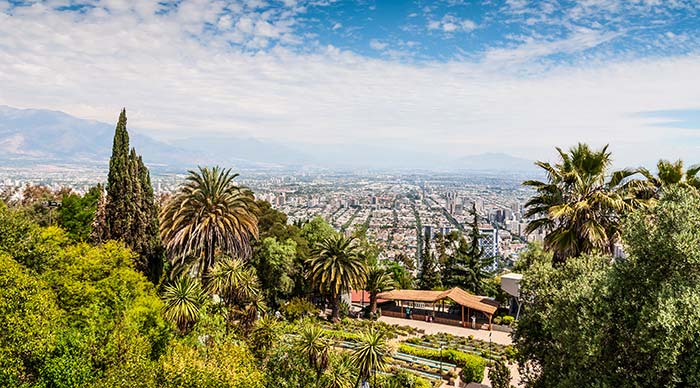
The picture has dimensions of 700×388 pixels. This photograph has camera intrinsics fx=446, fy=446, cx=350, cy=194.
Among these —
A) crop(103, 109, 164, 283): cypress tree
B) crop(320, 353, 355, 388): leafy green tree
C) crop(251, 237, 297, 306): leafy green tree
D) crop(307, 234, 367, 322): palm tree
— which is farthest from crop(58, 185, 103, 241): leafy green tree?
crop(320, 353, 355, 388): leafy green tree

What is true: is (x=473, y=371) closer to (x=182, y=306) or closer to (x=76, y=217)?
(x=182, y=306)

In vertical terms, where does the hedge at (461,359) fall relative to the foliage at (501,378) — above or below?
below

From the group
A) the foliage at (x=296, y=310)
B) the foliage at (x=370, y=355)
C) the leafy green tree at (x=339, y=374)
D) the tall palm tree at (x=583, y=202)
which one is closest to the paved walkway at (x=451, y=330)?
the foliage at (x=296, y=310)

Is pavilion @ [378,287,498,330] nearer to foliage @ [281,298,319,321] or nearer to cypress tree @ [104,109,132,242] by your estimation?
foliage @ [281,298,319,321]

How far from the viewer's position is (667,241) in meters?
6.94

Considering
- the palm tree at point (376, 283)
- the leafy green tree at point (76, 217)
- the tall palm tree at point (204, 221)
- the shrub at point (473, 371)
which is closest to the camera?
the shrub at point (473, 371)

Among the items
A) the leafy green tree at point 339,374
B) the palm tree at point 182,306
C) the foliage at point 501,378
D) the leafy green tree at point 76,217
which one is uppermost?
the leafy green tree at point 76,217

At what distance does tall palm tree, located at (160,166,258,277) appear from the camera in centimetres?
2069

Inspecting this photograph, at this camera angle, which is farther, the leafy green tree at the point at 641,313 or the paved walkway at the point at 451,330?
the paved walkway at the point at 451,330

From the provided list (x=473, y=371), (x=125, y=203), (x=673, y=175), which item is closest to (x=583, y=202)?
(x=673, y=175)

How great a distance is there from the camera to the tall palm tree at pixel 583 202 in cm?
1125

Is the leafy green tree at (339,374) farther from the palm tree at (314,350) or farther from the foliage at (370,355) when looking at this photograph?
the foliage at (370,355)

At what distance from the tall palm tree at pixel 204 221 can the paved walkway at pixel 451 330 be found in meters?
11.9

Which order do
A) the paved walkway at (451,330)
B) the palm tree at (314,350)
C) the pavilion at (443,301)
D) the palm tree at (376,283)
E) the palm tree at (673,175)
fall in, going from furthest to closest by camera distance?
the palm tree at (376,283) < the pavilion at (443,301) < the paved walkway at (451,330) < the palm tree at (314,350) < the palm tree at (673,175)
